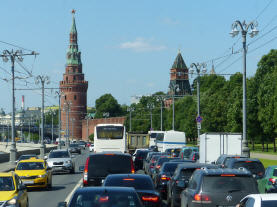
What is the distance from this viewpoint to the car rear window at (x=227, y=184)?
12852mm

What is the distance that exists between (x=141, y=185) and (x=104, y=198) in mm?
5140

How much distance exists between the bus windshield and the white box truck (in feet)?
18.6

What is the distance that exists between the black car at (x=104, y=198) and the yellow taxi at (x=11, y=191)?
5.91 meters

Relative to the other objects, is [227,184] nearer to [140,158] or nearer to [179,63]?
[140,158]

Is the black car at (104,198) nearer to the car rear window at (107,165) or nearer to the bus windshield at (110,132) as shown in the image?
the car rear window at (107,165)

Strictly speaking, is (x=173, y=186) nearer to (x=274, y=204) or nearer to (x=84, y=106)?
(x=274, y=204)

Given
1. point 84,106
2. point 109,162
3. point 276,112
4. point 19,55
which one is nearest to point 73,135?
point 84,106

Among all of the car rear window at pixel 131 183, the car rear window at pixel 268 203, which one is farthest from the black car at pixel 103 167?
the car rear window at pixel 268 203

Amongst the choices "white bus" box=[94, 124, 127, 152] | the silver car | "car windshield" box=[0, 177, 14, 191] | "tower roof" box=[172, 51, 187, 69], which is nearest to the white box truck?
"white bus" box=[94, 124, 127, 152]

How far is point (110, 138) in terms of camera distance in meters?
39.6

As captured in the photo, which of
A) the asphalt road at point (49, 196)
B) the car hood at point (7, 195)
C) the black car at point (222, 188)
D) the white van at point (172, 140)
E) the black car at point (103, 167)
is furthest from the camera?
the white van at point (172, 140)

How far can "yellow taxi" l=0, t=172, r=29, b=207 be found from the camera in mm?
15249

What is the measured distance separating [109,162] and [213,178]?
21.6 ft

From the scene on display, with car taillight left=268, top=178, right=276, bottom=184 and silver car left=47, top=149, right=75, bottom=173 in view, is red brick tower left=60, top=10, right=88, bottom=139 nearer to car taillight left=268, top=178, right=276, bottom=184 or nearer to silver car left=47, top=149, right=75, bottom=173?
silver car left=47, top=149, right=75, bottom=173
